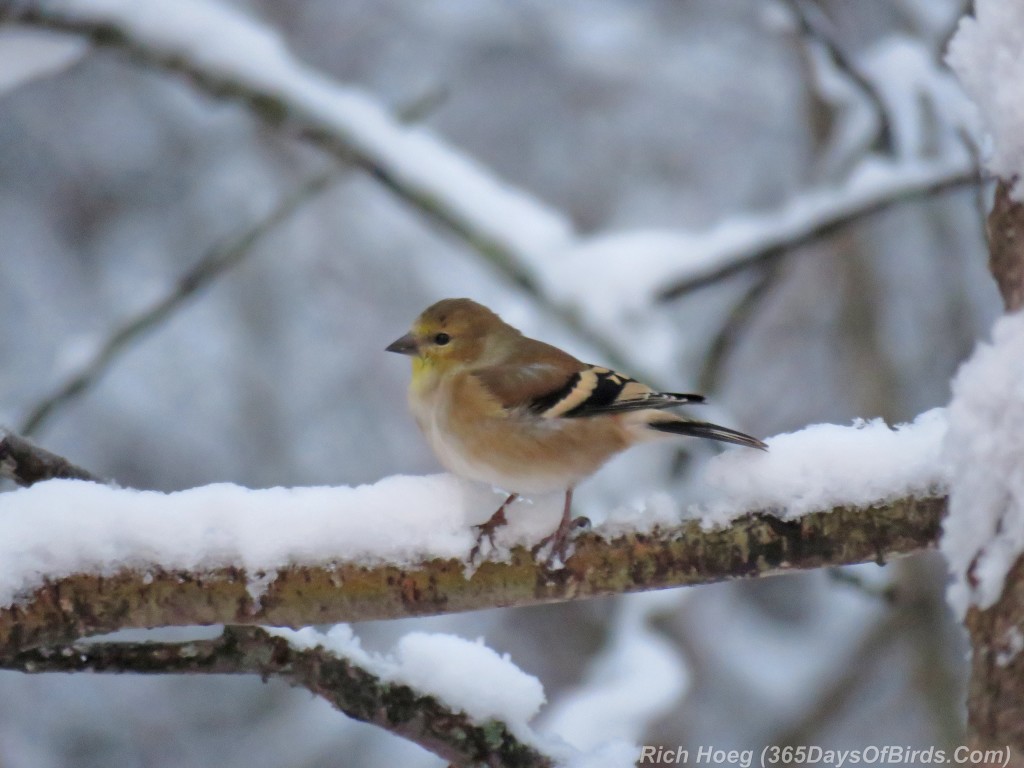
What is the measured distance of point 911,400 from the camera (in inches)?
247

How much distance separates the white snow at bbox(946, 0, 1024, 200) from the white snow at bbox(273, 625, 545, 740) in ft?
4.04

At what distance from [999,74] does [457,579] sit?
1.15m

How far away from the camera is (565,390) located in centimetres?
295

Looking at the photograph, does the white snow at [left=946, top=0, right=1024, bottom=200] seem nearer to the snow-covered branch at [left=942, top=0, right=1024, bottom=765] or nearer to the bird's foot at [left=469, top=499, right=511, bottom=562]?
the snow-covered branch at [left=942, top=0, right=1024, bottom=765]

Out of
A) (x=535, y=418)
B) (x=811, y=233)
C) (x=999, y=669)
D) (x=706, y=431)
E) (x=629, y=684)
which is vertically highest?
(x=811, y=233)

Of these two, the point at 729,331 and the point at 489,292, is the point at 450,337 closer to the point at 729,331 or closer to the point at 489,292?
the point at 729,331

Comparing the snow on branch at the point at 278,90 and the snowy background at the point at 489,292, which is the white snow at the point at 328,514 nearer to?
the snow on branch at the point at 278,90

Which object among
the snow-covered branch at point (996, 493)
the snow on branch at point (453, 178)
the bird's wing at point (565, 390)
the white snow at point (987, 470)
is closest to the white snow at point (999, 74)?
the snow-covered branch at point (996, 493)

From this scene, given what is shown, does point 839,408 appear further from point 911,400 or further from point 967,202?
point 967,202

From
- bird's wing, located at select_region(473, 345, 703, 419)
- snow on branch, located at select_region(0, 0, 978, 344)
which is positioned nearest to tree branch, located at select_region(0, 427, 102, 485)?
bird's wing, located at select_region(473, 345, 703, 419)

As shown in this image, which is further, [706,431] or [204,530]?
[706,431]

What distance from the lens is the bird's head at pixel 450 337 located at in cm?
323

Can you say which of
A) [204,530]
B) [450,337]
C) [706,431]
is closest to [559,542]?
[204,530]

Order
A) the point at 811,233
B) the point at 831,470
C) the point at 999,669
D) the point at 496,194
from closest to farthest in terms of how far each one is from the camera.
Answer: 1. the point at 999,669
2. the point at 831,470
3. the point at 811,233
4. the point at 496,194
